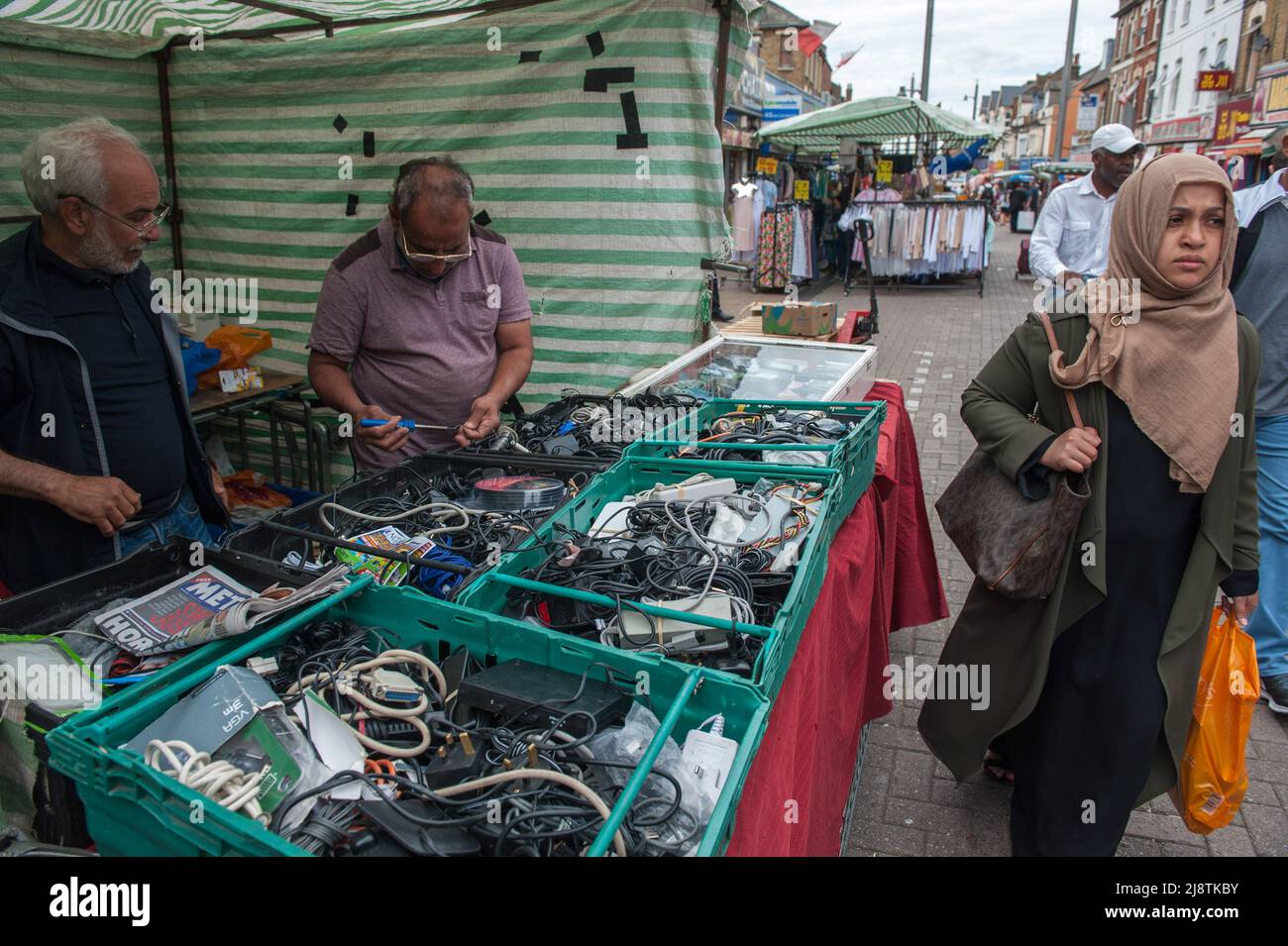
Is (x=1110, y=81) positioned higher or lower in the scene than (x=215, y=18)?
higher

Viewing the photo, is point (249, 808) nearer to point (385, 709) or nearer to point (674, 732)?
point (385, 709)

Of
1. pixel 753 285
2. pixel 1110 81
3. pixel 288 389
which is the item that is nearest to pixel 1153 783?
pixel 288 389

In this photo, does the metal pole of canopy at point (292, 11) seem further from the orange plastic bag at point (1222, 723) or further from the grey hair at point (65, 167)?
the orange plastic bag at point (1222, 723)

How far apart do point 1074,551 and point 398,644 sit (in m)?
1.65

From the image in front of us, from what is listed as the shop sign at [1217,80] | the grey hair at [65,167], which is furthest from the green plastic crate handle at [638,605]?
the shop sign at [1217,80]

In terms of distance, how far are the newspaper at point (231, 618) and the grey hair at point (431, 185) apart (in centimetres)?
154

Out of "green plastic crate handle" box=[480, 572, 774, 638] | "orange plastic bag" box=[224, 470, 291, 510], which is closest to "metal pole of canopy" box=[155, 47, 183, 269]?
"orange plastic bag" box=[224, 470, 291, 510]

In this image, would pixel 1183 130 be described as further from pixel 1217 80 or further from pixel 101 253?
pixel 101 253

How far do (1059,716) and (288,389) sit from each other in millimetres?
3949

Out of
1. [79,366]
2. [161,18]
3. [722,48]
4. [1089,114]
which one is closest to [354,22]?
[161,18]

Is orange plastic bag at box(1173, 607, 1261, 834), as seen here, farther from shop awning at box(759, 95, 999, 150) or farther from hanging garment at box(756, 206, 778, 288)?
hanging garment at box(756, 206, 778, 288)

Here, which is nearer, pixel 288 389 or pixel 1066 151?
pixel 288 389

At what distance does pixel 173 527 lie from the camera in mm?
2518

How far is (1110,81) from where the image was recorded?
43094 mm
